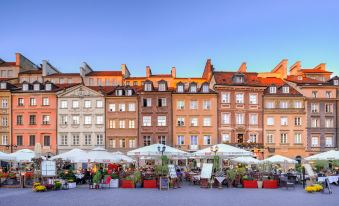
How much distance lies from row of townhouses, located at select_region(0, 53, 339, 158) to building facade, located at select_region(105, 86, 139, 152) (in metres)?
0.12

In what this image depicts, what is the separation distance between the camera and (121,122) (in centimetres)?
5125

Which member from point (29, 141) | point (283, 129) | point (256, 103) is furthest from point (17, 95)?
point (283, 129)

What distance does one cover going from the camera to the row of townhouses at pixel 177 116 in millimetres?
51094

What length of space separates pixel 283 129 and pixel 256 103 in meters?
4.77

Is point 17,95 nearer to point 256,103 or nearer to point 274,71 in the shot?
point 256,103

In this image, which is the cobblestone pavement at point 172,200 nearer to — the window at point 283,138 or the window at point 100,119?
the window at point 100,119

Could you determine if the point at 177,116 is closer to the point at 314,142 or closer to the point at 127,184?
the point at 314,142

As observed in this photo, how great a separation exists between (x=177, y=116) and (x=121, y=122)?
7.04 m

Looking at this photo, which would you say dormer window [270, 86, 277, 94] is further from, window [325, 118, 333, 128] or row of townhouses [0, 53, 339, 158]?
window [325, 118, 333, 128]

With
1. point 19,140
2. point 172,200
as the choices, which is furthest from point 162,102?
point 172,200

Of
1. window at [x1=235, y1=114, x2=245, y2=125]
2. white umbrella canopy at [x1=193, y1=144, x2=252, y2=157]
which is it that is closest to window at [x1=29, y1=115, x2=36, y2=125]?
window at [x1=235, y1=114, x2=245, y2=125]

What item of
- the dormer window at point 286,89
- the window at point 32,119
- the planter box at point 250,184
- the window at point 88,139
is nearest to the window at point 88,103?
the window at point 88,139

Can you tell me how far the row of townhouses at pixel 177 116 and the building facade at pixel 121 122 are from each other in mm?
124

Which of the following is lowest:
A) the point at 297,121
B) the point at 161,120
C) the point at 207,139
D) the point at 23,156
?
the point at 23,156
